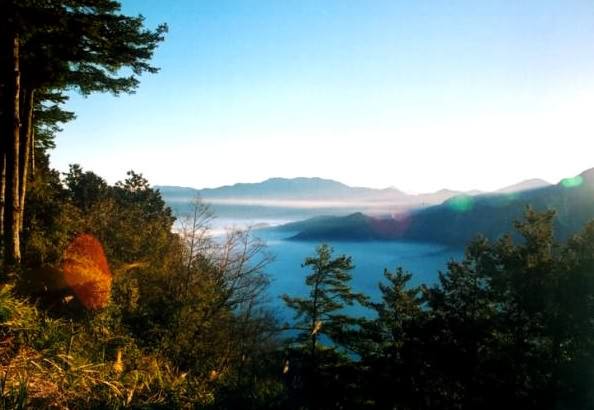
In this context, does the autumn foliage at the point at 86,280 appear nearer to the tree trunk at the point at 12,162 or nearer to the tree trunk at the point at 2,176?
the tree trunk at the point at 12,162

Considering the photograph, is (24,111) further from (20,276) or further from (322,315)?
(322,315)

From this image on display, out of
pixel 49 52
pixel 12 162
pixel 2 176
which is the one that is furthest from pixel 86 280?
pixel 49 52

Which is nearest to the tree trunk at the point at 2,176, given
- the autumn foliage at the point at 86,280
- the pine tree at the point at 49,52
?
the pine tree at the point at 49,52

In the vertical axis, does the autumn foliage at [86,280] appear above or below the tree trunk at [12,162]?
below

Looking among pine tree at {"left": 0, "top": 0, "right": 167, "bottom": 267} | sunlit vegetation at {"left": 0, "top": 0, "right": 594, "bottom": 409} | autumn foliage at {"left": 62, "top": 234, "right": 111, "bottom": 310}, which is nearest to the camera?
sunlit vegetation at {"left": 0, "top": 0, "right": 594, "bottom": 409}

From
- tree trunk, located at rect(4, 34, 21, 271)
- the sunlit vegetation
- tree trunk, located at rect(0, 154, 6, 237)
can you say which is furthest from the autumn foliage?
tree trunk, located at rect(0, 154, 6, 237)

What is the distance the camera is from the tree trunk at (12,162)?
10.8m

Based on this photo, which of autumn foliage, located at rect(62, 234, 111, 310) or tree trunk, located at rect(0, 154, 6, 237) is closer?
tree trunk, located at rect(0, 154, 6, 237)

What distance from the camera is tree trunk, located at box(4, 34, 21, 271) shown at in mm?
10758

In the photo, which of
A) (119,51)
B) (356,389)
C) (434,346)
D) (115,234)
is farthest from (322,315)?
(119,51)

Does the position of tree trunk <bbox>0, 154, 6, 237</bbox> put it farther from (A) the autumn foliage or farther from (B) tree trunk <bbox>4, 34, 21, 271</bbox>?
(A) the autumn foliage

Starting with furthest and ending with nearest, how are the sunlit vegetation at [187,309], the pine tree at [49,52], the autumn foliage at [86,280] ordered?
the autumn foliage at [86,280]
the pine tree at [49,52]
the sunlit vegetation at [187,309]

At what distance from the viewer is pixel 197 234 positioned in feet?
67.6

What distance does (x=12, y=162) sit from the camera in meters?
11.2
